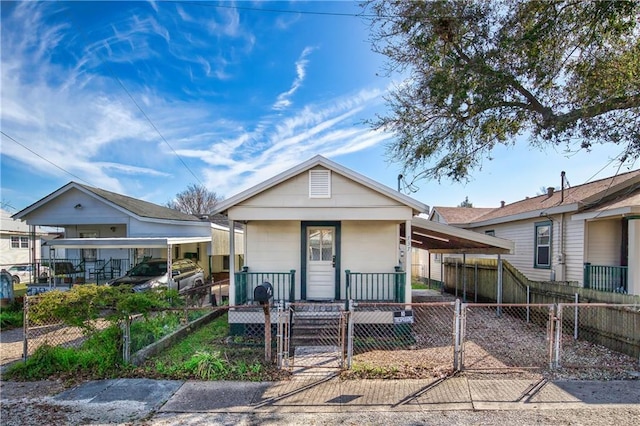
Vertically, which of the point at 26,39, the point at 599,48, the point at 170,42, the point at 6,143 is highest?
the point at 170,42

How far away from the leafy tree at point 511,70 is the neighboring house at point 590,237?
7.80 feet

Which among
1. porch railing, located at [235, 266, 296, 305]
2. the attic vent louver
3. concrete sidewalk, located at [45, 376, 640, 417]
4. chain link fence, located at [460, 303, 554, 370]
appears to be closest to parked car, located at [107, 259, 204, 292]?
porch railing, located at [235, 266, 296, 305]

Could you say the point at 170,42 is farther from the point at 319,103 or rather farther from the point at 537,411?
the point at 537,411

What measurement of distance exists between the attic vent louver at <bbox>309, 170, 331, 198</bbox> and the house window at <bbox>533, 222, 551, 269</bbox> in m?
8.36

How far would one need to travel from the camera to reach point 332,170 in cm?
852

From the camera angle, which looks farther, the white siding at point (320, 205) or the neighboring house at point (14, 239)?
the neighboring house at point (14, 239)

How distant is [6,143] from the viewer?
12.0m

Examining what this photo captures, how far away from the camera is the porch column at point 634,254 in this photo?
815 cm

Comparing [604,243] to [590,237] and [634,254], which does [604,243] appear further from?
[634,254]

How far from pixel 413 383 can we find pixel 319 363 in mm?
1709

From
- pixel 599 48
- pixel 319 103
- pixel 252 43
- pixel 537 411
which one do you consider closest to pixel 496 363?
pixel 537 411

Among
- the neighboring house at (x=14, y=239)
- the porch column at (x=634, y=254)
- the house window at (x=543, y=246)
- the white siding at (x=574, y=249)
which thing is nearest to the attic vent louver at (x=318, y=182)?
the porch column at (x=634, y=254)

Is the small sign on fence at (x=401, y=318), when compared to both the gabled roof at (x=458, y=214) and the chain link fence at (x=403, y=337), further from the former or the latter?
the gabled roof at (x=458, y=214)

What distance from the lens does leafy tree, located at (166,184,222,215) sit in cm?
4503
